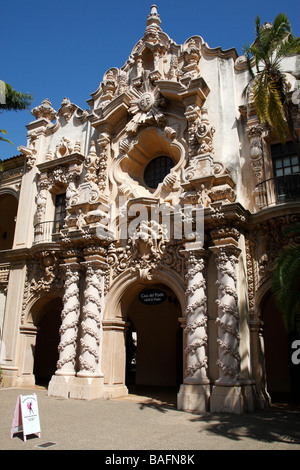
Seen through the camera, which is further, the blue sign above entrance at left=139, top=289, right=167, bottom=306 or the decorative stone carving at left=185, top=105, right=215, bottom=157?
the decorative stone carving at left=185, top=105, right=215, bottom=157

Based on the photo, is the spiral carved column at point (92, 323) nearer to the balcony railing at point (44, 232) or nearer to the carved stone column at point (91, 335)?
the carved stone column at point (91, 335)

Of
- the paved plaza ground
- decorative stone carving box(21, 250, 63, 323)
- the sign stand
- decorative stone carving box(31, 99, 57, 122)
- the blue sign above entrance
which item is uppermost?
decorative stone carving box(31, 99, 57, 122)

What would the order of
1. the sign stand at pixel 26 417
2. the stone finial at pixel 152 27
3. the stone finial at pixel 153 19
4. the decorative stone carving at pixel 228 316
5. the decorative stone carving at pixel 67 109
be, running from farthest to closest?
the decorative stone carving at pixel 67 109
the stone finial at pixel 153 19
the stone finial at pixel 152 27
the decorative stone carving at pixel 228 316
the sign stand at pixel 26 417

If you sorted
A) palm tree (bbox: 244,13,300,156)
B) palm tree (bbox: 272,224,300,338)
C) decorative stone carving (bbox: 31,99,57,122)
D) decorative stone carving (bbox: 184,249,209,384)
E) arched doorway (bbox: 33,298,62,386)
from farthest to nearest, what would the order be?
arched doorway (bbox: 33,298,62,386) → decorative stone carving (bbox: 31,99,57,122) → decorative stone carving (bbox: 184,249,209,384) → palm tree (bbox: 244,13,300,156) → palm tree (bbox: 272,224,300,338)

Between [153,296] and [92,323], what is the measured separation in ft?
8.02

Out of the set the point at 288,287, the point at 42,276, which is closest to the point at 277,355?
the point at 288,287

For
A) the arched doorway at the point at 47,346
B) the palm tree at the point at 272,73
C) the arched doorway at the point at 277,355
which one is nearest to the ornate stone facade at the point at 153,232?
the palm tree at the point at 272,73

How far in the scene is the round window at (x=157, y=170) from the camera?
1716 centimetres

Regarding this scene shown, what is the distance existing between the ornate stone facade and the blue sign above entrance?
7cm

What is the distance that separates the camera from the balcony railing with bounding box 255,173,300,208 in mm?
13328

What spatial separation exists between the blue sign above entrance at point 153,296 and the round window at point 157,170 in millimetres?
4735

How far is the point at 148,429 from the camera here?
9148 millimetres

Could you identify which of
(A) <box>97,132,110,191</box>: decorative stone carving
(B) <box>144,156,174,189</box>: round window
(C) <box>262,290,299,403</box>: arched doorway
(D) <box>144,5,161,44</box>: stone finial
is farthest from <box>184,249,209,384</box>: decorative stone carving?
(D) <box>144,5,161,44</box>: stone finial

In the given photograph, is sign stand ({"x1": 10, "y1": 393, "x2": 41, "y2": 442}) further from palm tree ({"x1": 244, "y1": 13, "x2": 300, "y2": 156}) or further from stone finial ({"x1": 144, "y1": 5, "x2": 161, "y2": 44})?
stone finial ({"x1": 144, "y1": 5, "x2": 161, "y2": 44})
